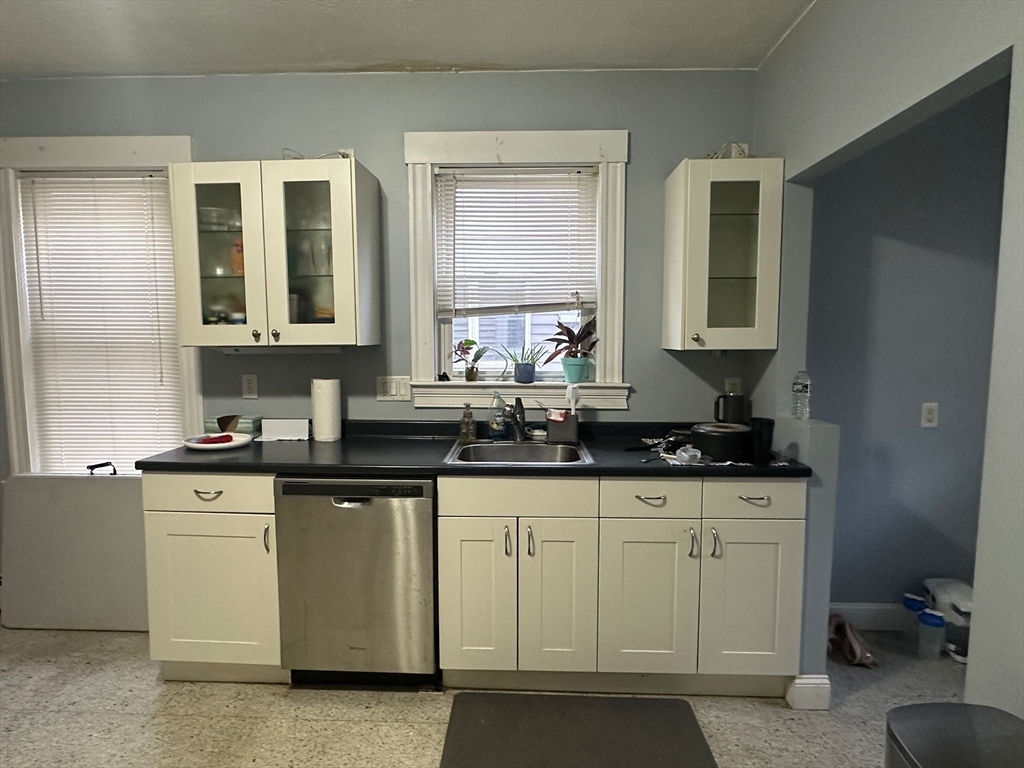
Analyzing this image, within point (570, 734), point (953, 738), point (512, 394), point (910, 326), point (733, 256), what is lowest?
point (570, 734)

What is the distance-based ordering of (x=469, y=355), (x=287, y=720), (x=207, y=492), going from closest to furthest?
1. (x=287, y=720)
2. (x=207, y=492)
3. (x=469, y=355)

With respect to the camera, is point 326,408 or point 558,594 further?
point 326,408

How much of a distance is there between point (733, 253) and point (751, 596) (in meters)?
1.39

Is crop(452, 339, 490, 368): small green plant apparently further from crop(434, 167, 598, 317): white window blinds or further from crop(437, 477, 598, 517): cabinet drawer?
crop(437, 477, 598, 517): cabinet drawer

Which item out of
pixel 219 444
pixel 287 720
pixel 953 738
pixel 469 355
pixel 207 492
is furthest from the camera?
pixel 469 355

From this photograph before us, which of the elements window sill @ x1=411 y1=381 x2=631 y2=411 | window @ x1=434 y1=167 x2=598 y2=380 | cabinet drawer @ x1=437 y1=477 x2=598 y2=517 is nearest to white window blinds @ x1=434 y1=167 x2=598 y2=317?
window @ x1=434 y1=167 x2=598 y2=380

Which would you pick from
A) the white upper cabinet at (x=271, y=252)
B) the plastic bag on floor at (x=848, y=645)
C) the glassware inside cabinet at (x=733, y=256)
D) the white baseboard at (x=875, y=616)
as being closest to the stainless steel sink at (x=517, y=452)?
the white upper cabinet at (x=271, y=252)

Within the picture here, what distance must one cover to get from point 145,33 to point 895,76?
2.73 meters

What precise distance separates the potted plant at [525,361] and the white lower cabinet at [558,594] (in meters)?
0.80

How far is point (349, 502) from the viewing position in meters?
2.23

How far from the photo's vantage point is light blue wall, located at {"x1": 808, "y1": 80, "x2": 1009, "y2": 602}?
264 centimetres

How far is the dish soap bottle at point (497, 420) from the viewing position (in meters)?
2.72

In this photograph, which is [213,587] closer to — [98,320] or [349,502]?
[349,502]

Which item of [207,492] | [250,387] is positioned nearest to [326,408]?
[250,387]
